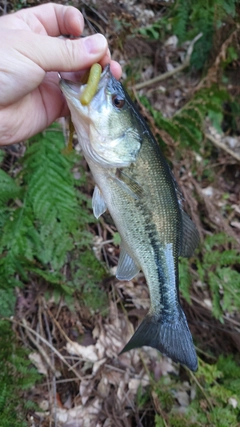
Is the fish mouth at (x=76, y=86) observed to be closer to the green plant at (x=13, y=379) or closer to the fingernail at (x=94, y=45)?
the fingernail at (x=94, y=45)

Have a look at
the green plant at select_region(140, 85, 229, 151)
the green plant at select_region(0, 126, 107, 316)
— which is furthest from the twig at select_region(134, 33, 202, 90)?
the green plant at select_region(0, 126, 107, 316)

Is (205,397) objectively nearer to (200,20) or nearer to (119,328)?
(119,328)

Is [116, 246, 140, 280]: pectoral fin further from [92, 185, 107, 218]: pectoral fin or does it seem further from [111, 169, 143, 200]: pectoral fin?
[111, 169, 143, 200]: pectoral fin

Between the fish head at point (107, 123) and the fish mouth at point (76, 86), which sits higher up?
the fish mouth at point (76, 86)

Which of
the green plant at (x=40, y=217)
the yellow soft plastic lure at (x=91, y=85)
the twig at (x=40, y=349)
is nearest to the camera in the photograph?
the yellow soft plastic lure at (x=91, y=85)

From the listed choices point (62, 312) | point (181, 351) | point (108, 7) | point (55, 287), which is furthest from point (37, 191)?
point (108, 7)

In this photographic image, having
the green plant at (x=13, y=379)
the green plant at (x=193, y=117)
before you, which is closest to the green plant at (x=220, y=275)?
the green plant at (x=193, y=117)
